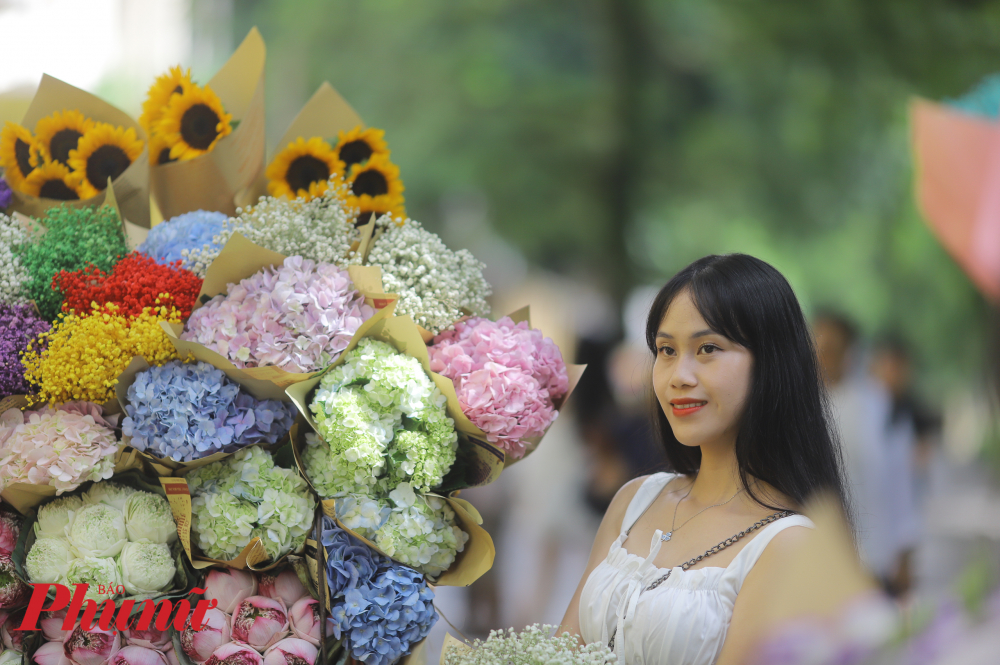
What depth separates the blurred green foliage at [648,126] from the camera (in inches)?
275

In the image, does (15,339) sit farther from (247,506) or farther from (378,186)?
(378,186)

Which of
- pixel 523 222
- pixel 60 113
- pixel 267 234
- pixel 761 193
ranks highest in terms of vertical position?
pixel 761 193

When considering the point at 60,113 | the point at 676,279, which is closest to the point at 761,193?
the point at 676,279

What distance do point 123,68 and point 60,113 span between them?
23.8ft

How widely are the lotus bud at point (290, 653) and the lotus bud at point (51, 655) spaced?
461mm

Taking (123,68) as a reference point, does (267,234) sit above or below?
below

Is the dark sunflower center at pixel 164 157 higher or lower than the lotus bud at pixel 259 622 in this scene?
higher

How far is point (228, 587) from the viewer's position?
184 cm

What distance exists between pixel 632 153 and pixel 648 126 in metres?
0.38

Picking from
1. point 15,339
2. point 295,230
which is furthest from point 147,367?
point 295,230

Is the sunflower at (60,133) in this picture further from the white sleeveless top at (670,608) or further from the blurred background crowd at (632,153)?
the blurred background crowd at (632,153)

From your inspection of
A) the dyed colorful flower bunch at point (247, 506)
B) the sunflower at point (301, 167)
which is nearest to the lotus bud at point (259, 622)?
the dyed colorful flower bunch at point (247, 506)

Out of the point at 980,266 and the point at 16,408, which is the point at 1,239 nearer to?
the point at 16,408

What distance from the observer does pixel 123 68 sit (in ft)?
28.3
